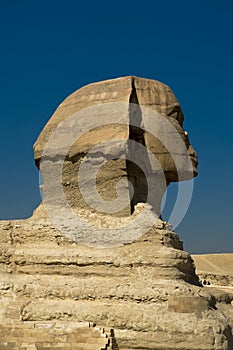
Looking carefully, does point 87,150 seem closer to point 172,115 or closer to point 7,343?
point 172,115

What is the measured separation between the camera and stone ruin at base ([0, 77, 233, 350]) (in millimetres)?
9461

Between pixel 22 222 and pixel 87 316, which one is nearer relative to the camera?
pixel 87 316

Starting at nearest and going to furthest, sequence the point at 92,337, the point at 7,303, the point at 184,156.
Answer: the point at 92,337 → the point at 7,303 → the point at 184,156

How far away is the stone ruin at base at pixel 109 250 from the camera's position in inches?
372

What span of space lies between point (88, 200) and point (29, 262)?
190cm

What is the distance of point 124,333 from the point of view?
9445 mm

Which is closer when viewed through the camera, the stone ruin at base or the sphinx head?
the stone ruin at base

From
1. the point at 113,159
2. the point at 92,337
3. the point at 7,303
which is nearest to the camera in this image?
the point at 92,337

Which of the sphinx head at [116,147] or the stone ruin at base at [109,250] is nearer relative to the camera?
the stone ruin at base at [109,250]

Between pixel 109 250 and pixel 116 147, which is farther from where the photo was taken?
pixel 116 147

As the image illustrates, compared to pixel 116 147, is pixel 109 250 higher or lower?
lower

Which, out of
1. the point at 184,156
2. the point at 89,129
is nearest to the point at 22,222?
the point at 89,129

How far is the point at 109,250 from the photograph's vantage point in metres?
10.4

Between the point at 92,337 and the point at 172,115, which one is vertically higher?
the point at 172,115
